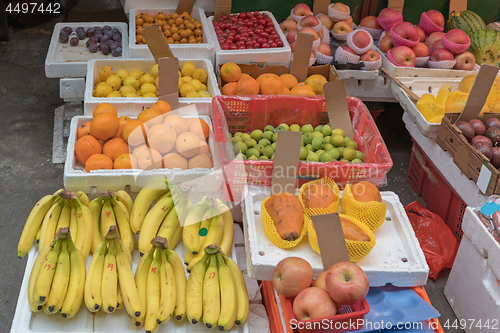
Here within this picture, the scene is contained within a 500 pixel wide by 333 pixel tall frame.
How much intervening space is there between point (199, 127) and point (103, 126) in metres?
0.52

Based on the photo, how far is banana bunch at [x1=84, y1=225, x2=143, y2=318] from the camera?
156cm

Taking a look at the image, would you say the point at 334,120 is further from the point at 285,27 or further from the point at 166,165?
the point at 285,27

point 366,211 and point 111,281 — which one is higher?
point 366,211

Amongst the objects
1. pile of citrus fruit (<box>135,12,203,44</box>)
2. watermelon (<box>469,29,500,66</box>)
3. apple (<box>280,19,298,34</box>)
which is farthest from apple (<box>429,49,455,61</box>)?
pile of citrus fruit (<box>135,12,203,44</box>)

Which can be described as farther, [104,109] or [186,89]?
[186,89]

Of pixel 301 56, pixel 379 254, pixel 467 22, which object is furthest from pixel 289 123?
pixel 467 22

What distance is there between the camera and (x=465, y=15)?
4.19 m

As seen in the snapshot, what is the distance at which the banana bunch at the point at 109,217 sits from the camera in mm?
1864

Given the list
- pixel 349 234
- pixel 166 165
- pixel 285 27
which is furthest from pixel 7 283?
pixel 285 27

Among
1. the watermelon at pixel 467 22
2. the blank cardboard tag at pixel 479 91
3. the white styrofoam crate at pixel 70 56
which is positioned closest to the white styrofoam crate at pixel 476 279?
the blank cardboard tag at pixel 479 91

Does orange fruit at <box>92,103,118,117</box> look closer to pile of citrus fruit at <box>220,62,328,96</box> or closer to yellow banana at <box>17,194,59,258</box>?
yellow banana at <box>17,194,59,258</box>

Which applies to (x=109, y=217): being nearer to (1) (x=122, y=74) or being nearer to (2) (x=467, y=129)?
(1) (x=122, y=74)

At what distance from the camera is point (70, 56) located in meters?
3.52

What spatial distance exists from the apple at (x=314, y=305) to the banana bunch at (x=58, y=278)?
0.82 m
